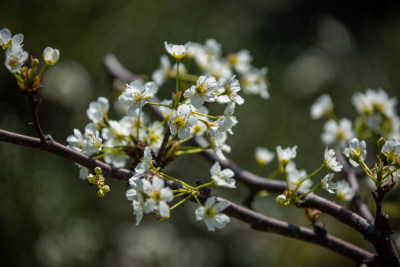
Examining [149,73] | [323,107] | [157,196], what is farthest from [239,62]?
[149,73]

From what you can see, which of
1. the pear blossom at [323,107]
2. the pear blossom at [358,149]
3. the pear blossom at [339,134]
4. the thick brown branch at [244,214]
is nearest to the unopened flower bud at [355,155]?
the pear blossom at [358,149]

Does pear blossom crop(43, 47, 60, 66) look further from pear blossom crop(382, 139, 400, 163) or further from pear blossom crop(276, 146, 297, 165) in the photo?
pear blossom crop(382, 139, 400, 163)

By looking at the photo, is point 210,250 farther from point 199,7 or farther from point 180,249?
point 199,7

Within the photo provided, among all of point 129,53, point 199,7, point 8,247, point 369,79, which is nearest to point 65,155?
point 8,247

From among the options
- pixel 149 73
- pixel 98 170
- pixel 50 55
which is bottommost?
pixel 149 73

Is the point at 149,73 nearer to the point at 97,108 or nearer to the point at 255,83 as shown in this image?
the point at 255,83
